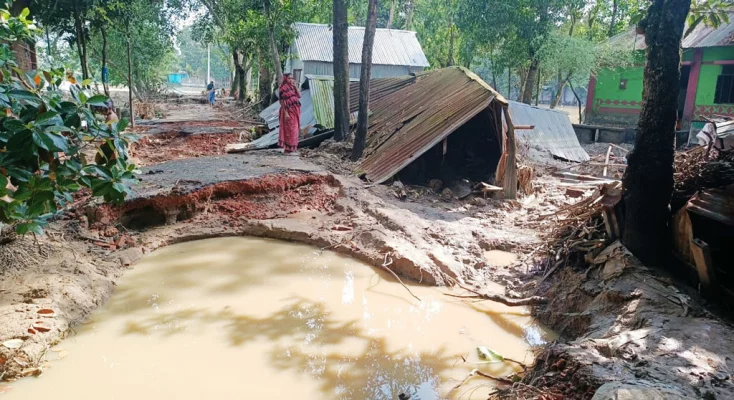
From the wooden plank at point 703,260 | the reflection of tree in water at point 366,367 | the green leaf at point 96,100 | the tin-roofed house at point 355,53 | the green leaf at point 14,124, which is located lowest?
the reflection of tree in water at point 366,367

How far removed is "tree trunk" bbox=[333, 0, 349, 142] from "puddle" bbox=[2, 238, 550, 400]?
562cm

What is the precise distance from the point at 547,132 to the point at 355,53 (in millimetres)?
10794

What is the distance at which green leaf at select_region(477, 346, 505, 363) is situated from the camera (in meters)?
4.04

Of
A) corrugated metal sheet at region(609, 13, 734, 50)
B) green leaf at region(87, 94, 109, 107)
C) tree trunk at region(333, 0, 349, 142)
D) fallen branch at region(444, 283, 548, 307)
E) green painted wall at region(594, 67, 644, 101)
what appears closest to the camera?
green leaf at region(87, 94, 109, 107)

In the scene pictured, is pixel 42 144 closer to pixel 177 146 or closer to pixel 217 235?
pixel 217 235

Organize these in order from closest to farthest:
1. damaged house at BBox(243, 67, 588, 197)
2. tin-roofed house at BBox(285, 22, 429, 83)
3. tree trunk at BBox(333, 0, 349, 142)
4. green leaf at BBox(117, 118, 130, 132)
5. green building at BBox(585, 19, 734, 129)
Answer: green leaf at BBox(117, 118, 130, 132) → damaged house at BBox(243, 67, 588, 197) → tree trunk at BBox(333, 0, 349, 142) → green building at BBox(585, 19, 734, 129) → tin-roofed house at BBox(285, 22, 429, 83)

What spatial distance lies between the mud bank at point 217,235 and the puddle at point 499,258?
13 centimetres

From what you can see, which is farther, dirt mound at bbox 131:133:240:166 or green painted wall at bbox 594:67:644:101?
green painted wall at bbox 594:67:644:101

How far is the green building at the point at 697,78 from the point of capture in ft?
48.6

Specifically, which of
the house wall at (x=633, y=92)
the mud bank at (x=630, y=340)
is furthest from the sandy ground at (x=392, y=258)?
the house wall at (x=633, y=92)

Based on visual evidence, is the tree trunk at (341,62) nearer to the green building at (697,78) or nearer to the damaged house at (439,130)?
the damaged house at (439,130)

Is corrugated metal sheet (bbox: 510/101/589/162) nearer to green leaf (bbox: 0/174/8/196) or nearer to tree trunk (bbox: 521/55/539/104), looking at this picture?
tree trunk (bbox: 521/55/539/104)

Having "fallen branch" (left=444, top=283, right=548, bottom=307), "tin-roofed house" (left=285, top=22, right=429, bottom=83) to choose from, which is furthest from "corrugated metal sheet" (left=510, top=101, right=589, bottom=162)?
"tin-roofed house" (left=285, top=22, right=429, bottom=83)

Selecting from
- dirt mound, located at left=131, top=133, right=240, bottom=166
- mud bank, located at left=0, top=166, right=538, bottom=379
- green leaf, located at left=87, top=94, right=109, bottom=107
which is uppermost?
green leaf, located at left=87, top=94, right=109, bottom=107
